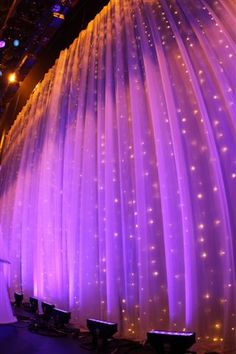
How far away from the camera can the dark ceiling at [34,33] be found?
14.0 feet

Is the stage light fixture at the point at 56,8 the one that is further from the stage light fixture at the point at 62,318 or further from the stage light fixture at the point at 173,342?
the stage light fixture at the point at 173,342

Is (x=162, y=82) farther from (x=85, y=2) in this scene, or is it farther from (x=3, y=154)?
(x=3, y=154)

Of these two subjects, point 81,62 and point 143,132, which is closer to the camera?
point 143,132

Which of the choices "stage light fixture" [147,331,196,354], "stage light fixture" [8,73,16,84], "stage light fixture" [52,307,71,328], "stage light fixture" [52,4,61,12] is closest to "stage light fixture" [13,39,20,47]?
"stage light fixture" [8,73,16,84]

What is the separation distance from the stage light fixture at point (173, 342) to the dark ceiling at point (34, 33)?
373 centimetres

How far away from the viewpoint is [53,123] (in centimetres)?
433

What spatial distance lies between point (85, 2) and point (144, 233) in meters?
3.16

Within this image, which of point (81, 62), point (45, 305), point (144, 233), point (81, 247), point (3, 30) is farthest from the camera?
point (3, 30)

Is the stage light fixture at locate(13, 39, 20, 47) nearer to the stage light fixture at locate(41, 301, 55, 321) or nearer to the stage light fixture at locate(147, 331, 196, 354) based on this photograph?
the stage light fixture at locate(41, 301, 55, 321)

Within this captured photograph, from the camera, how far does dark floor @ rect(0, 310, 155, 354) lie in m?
2.23

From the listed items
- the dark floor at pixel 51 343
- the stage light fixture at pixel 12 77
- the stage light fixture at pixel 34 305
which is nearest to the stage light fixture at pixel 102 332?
the dark floor at pixel 51 343

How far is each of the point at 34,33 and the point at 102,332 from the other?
3.86m

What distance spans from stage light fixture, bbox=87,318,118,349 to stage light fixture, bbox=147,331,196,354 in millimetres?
478

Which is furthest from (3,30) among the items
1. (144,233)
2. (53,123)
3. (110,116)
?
(144,233)
